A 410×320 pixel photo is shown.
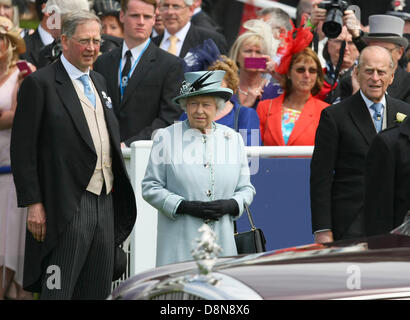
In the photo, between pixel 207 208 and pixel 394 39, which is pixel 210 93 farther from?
pixel 394 39

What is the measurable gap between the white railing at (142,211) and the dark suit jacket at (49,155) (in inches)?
40.3

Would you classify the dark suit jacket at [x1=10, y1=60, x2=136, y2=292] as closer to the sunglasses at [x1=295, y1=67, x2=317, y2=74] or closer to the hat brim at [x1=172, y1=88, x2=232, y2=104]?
the hat brim at [x1=172, y1=88, x2=232, y2=104]

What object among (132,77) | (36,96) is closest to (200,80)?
(36,96)

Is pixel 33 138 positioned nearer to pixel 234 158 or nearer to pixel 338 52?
pixel 234 158

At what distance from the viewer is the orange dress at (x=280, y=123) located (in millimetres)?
8703

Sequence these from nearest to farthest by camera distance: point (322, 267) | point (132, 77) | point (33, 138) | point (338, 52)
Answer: point (322, 267)
point (33, 138)
point (132, 77)
point (338, 52)

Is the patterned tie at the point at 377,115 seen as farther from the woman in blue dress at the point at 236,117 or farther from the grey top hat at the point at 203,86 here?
the grey top hat at the point at 203,86

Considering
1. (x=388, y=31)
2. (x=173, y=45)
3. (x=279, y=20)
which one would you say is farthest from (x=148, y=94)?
(x=279, y=20)

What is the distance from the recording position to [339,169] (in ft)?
24.8

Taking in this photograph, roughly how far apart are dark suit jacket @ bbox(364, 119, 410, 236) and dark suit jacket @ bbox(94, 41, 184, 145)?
7.61 feet

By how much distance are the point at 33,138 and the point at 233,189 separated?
1371mm

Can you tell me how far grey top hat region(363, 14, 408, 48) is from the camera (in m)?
9.20

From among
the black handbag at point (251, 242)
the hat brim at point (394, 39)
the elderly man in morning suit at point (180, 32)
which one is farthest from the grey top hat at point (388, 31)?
the black handbag at point (251, 242)

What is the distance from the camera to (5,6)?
10609 mm
